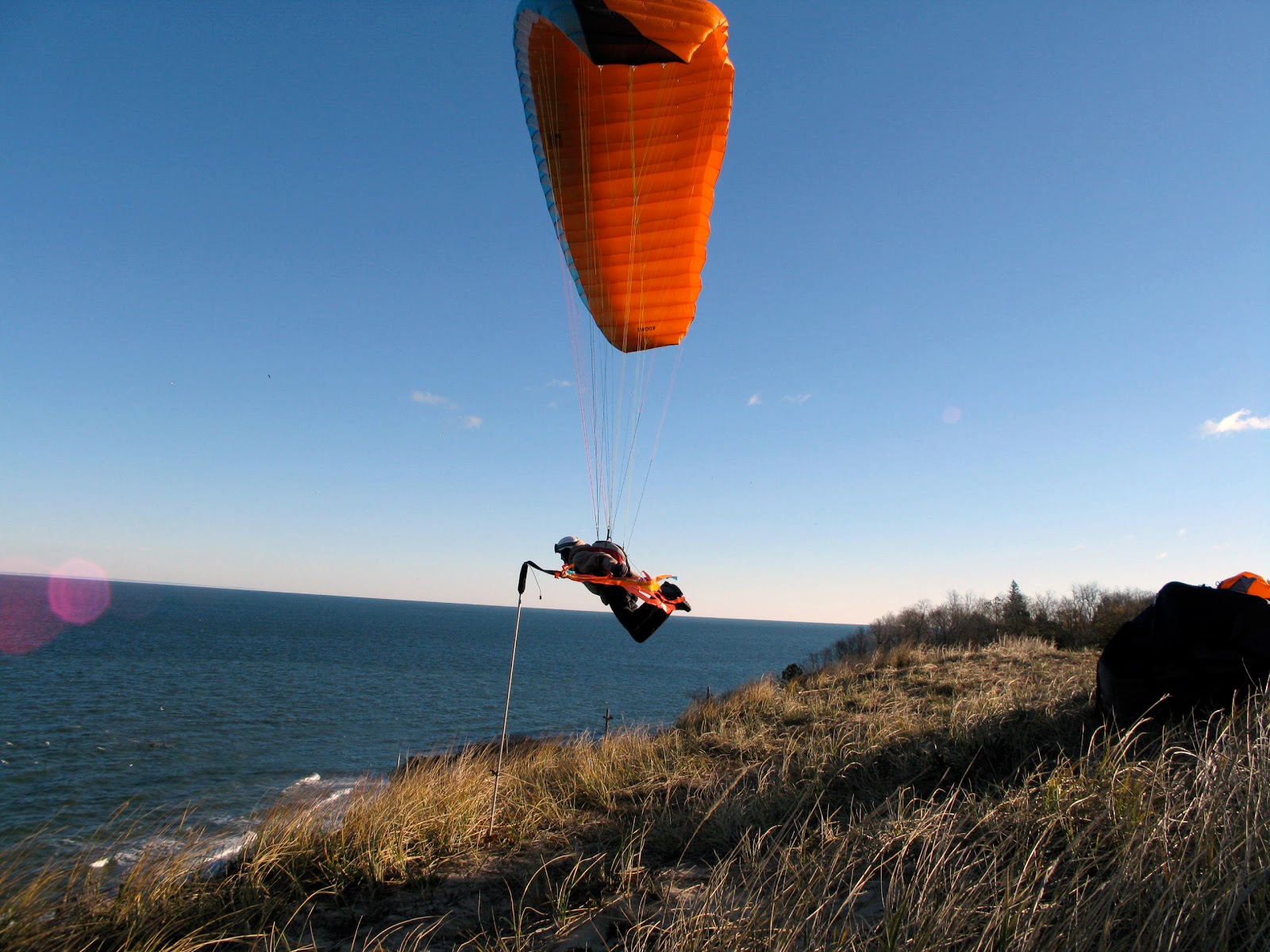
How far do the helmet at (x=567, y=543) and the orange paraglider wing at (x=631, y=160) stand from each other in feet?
11.1

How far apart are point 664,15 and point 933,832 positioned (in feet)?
21.5

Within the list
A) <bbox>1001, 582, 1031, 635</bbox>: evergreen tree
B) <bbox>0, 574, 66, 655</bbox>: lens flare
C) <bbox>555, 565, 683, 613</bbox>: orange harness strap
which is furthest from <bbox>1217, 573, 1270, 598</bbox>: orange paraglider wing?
<bbox>0, 574, 66, 655</bbox>: lens flare

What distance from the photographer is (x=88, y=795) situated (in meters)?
13.8

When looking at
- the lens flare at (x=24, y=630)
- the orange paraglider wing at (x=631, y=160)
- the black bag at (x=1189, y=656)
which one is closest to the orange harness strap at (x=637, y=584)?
the black bag at (x=1189, y=656)

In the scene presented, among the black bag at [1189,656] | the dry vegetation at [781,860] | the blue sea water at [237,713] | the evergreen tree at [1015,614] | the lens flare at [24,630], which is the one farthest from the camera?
the lens flare at [24,630]

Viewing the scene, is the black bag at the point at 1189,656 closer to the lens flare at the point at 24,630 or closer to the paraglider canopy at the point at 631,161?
the paraglider canopy at the point at 631,161

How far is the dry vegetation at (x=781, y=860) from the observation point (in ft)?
7.34

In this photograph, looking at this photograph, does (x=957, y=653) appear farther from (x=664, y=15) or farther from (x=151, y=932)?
(x=151, y=932)

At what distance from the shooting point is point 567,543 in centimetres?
557

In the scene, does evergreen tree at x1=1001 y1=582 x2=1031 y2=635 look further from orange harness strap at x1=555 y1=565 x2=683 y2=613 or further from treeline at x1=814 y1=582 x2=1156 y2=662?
orange harness strap at x1=555 y1=565 x2=683 y2=613

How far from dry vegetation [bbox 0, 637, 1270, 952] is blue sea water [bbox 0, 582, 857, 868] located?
113 cm

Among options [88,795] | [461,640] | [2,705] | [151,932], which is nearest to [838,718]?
[151,932]

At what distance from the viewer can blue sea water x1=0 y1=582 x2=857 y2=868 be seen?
13883 millimetres

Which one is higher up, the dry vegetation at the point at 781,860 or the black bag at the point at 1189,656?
the black bag at the point at 1189,656
